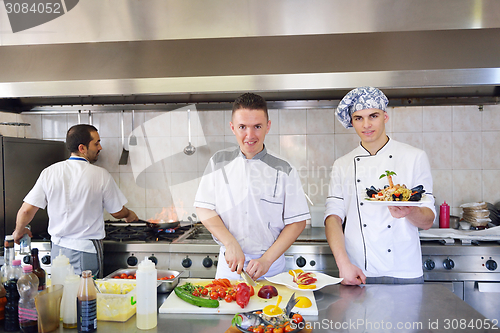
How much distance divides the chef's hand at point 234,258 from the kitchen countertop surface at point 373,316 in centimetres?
34

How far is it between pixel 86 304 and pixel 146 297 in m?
0.19

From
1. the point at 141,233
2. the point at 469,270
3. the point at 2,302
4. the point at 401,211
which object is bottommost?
the point at 469,270

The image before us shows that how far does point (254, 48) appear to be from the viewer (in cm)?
161

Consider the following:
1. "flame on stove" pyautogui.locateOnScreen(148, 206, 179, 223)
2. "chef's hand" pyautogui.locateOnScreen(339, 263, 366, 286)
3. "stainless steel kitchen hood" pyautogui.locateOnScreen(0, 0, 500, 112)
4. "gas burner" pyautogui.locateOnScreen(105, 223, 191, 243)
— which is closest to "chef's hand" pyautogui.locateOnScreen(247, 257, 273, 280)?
"chef's hand" pyautogui.locateOnScreen(339, 263, 366, 286)

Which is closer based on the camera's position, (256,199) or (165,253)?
(256,199)

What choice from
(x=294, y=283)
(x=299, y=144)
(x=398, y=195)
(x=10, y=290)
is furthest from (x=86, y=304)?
(x=299, y=144)

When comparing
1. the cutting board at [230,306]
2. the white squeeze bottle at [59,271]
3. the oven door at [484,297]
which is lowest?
the oven door at [484,297]

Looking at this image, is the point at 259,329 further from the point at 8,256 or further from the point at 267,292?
the point at 8,256

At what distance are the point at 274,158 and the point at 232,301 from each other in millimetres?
898

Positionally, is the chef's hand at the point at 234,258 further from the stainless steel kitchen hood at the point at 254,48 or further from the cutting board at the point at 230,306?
the stainless steel kitchen hood at the point at 254,48

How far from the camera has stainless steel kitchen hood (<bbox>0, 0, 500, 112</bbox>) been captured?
5.06 ft

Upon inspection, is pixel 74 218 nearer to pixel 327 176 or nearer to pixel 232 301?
pixel 232 301

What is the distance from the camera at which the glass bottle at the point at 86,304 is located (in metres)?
1.20

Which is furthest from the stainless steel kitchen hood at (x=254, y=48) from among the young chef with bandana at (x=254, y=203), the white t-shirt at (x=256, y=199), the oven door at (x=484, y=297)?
the oven door at (x=484, y=297)
